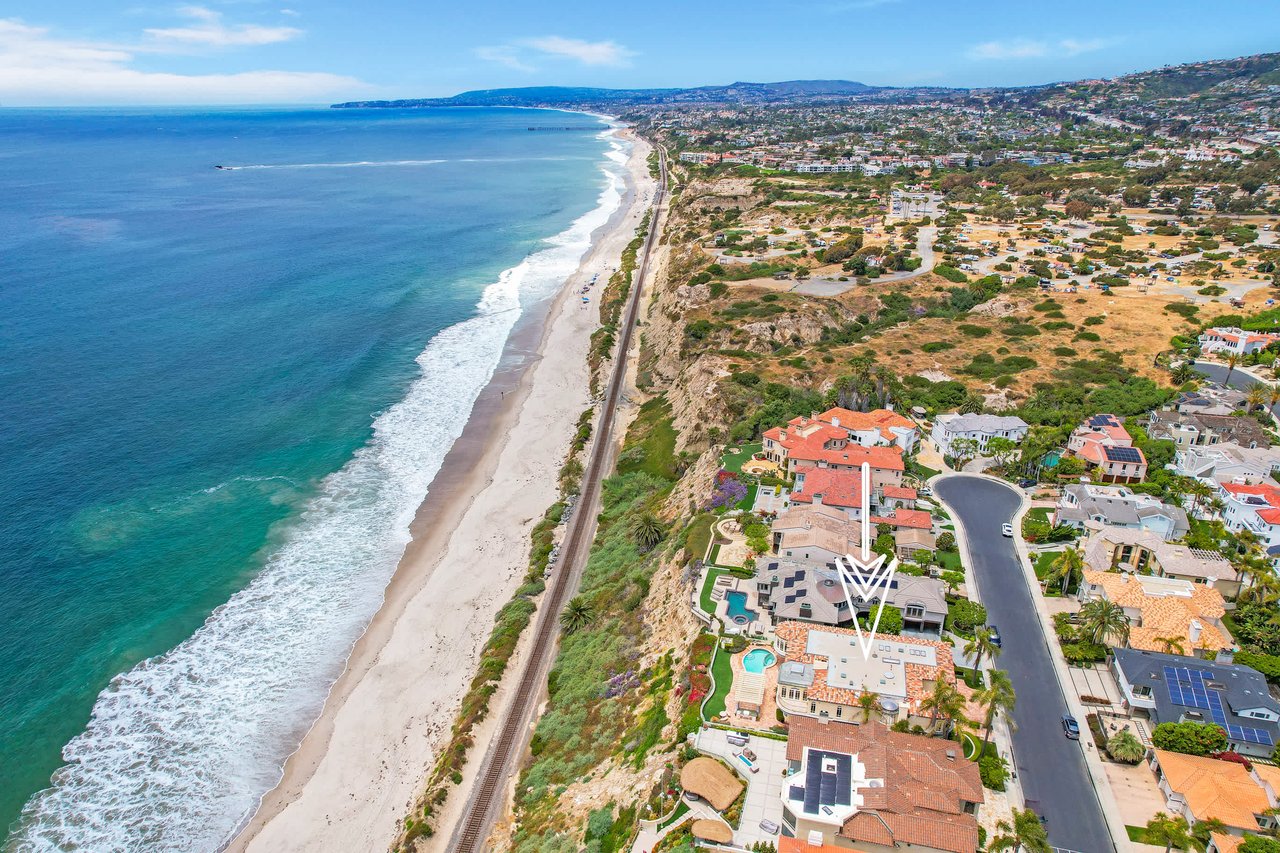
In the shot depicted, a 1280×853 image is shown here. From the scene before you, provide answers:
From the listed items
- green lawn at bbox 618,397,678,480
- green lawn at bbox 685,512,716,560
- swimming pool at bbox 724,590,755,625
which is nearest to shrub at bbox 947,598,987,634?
swimming pool at bbox 724,590,755,625

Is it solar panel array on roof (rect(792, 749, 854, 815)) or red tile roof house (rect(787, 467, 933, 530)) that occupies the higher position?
red tile roof house (rect(787, 467, 933, 530))

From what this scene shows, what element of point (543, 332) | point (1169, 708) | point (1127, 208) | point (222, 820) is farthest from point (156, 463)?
point (1127, 208)

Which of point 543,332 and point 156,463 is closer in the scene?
point 156,463

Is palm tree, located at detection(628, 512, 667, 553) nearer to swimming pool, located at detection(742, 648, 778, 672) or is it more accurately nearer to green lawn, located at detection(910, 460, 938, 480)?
swimming pool, located at detection(742, 648, 778, 672)

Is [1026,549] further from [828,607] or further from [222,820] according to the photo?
[222,820]

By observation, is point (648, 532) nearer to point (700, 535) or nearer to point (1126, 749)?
point (700, 535)

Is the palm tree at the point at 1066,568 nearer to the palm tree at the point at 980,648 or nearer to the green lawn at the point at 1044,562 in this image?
the green lawn at the point at 1044,562
